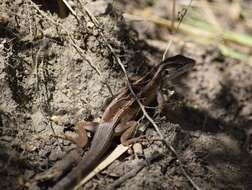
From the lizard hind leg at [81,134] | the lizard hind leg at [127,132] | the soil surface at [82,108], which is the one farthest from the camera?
the lizard hind leg at [127,132]

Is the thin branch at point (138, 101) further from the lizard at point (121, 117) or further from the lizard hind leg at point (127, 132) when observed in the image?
the lizard hind leg at point (127, 132)

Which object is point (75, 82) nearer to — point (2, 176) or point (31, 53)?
point (31, 53)

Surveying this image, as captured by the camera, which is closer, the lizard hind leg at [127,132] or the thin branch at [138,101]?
the thin branch at [138,101]

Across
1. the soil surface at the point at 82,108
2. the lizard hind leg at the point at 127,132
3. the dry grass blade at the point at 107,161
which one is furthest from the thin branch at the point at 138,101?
the dry grass blade at the point at 107,161

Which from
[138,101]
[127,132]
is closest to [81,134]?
[127,132]

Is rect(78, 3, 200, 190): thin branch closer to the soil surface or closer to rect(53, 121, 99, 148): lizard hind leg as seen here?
the soil surface

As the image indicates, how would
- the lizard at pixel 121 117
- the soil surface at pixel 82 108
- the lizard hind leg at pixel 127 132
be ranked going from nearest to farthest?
1. the lizard at pixel 121 117
2. the soil surface at pixel 82 108
3. the lizard hind leg at pixel 127 132

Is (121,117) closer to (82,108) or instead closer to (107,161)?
(82,108)

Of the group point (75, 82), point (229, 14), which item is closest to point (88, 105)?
point (75, 82)
